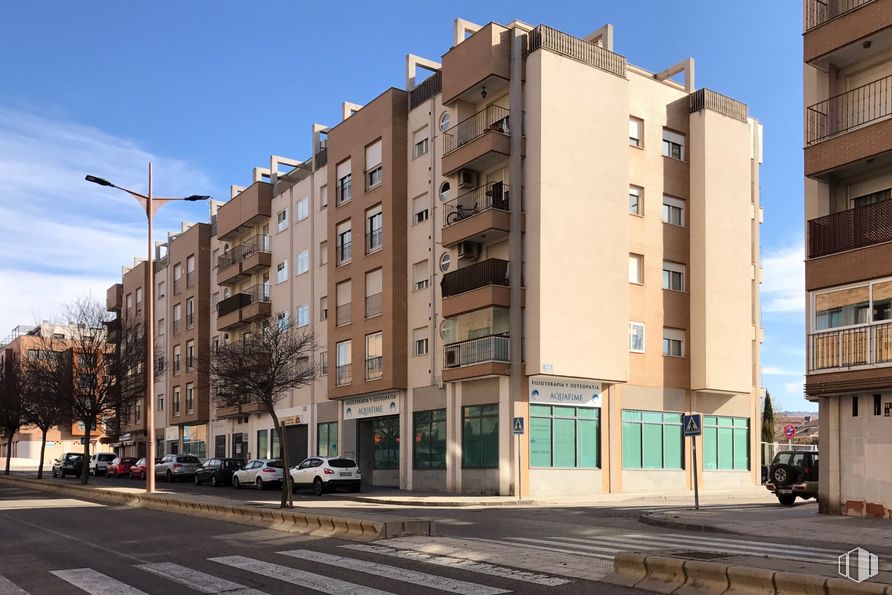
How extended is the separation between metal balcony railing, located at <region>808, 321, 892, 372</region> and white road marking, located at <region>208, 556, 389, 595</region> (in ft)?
48.2

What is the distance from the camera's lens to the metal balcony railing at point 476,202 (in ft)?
108

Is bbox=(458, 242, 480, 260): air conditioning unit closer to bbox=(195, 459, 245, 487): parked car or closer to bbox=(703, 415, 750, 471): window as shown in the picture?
bbox=(703, 415, 750, 471): window

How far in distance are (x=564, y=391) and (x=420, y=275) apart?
821 centimetres

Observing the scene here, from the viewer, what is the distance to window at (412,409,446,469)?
34.8 metres

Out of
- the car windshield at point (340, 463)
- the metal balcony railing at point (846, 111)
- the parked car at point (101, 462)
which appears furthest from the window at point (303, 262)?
the metal balcony railing at point (846, 111)

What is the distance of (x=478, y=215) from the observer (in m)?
32.8

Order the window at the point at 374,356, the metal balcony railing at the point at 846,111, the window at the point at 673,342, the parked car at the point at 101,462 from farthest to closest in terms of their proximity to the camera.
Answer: the parked car at the point at 101,462 < the window at the point at 374,356 < the window at the point at 673,342 < the metal balcony railing at the point at 846,111

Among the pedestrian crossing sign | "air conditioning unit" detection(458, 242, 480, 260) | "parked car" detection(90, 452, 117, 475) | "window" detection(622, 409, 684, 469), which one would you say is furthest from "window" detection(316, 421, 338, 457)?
"parked car" detection(90, 452, 117, 475)

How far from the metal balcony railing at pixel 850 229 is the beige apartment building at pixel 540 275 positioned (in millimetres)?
11046

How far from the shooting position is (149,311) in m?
27.8

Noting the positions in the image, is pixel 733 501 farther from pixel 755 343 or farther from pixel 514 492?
pixel 755 343

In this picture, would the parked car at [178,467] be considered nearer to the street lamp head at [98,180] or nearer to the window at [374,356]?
the window at [374,356]

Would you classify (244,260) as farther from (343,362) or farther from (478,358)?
(478,358)

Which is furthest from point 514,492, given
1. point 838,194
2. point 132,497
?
point 838,194
